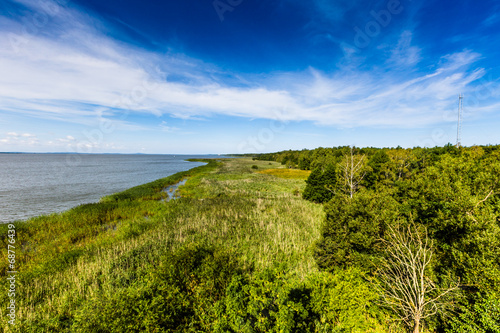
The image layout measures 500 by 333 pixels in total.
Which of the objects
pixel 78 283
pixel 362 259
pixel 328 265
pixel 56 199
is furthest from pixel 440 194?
pixel 56 199

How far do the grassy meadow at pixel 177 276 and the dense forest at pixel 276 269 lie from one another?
0.08m

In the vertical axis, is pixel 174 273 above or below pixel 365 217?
below

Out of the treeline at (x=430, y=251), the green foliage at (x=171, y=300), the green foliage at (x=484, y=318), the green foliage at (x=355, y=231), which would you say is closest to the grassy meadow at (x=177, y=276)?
the green foliage at (x=171, y=300)

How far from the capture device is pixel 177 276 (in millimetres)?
9922

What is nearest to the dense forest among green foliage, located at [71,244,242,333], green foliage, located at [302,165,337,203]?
green foliage, located at [71,244,242,333]

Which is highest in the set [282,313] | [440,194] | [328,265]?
[440,194]

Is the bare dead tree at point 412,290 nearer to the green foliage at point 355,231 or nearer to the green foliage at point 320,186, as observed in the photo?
the green foliage at point 355,231

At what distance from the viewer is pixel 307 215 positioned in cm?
2770

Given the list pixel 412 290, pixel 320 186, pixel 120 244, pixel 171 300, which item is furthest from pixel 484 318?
pixel 320 186

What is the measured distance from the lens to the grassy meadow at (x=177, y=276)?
286 inches

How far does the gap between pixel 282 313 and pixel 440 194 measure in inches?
764

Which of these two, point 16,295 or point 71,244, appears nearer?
point 16,295

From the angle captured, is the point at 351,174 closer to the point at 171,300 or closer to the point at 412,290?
the point at 412,290

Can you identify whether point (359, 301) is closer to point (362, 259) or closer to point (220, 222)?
point (362, 259)
